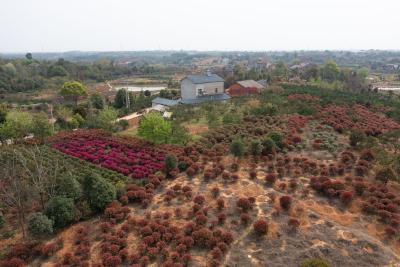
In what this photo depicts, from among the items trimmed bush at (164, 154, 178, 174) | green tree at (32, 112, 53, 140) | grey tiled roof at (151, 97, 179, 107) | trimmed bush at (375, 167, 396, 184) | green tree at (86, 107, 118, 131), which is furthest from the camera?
grey tiled roof at (151, 97, 179, 107)

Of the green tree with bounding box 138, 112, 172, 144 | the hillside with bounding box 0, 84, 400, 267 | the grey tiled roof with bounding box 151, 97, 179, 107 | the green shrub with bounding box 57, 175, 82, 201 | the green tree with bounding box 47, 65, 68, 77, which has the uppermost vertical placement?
the green tree with bounding box 47, 65, 68, 77

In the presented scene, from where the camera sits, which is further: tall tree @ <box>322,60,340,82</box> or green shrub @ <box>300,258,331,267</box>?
tall tree @ <box>322,60,340,82</box>

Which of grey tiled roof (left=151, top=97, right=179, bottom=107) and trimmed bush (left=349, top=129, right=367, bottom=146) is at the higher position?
trimmed bush (left=349, top=129, right=367, bottom=146)

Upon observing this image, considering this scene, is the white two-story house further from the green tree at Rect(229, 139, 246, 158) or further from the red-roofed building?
the green tree at Rect(229, 139, 246, 158)

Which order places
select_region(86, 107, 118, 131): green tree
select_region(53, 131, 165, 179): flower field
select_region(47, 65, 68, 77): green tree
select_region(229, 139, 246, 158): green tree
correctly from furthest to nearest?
select_region(47, 65, 68, 77): green tree → select_region(86, 107, 118, 131): green tree → select_region(229, 139, 246, 158): green tree → select_region(53, 131, 165, 179): flower field

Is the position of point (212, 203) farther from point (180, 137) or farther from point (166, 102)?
point (166, 102)

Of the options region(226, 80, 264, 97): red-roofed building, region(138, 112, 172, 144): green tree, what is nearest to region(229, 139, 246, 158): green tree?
region(138, 112, 172, 144): green tree

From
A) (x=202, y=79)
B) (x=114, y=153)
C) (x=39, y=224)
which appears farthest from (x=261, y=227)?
(x=202, y=79)
